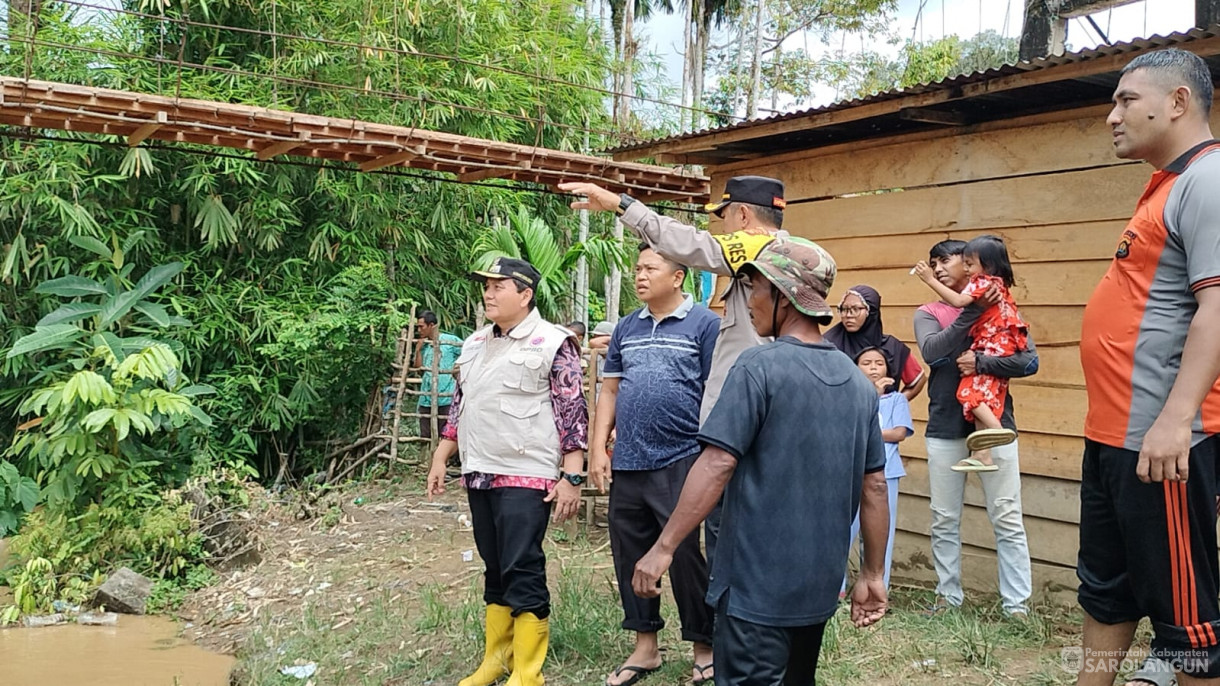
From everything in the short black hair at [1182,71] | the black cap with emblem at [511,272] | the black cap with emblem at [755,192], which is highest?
the short black hair at [1182,71]

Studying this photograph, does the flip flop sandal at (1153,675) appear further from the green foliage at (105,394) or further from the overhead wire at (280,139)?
the green foliage at (105,394)

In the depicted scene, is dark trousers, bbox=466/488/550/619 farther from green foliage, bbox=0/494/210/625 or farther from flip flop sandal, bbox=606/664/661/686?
green foliage, bbox=0/494/210/625

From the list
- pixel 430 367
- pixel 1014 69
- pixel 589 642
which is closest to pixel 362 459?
pixel 430 367

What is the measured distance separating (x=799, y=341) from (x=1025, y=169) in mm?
3136

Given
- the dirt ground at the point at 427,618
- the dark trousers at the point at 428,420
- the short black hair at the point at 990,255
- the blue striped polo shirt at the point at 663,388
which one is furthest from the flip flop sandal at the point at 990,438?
the dark trousers at the point at 428,420

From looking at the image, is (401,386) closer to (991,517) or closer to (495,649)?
(495,649)

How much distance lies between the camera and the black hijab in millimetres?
4957

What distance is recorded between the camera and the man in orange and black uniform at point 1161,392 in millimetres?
2422

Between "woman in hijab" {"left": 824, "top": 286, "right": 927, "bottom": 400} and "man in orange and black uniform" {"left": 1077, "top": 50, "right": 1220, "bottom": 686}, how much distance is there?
7.12ft

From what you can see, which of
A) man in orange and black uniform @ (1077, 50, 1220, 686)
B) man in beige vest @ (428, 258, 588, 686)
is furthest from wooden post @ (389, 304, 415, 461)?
man in orange and black uniform @ (1077, 50, 1220, 686)

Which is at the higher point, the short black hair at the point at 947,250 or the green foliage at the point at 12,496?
the short black hair at the point at 947,250

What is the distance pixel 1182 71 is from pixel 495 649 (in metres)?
3.30

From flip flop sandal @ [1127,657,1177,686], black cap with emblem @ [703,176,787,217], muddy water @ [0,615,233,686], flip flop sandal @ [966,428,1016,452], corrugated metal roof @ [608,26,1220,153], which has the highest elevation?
corrugated metal roof @ [608,26,1220,153]

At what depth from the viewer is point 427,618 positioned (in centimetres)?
544
